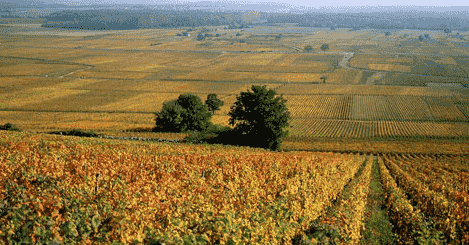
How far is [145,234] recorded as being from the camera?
11.3m

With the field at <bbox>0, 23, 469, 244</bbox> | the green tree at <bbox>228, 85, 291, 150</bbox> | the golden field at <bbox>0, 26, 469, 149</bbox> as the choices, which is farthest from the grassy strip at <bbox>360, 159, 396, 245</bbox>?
the golden field at <bbox>0, 26, 469, 149</bbox>

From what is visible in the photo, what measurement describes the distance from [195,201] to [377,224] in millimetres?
7840

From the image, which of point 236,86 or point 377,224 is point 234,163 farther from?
point 236,86

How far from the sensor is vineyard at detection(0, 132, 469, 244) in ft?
38.0

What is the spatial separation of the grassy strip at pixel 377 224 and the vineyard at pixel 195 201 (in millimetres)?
288

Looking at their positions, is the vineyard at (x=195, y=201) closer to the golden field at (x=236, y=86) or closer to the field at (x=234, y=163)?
the field at (x=234, y=163)

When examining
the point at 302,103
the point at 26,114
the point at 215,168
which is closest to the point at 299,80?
the point at 302,103

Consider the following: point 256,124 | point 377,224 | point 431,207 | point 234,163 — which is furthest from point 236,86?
point 377,224

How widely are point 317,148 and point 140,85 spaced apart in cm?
7081

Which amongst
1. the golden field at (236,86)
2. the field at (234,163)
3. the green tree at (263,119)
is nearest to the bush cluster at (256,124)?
the green tree at (263,119)

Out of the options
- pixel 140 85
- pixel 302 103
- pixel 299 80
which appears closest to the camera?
pixel 302 103

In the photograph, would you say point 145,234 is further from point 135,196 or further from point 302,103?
point 302,103

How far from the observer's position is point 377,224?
57.3 feet

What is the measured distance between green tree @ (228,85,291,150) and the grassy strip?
2146cm
